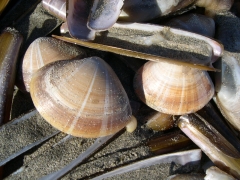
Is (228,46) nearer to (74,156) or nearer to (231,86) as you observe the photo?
(231,86)

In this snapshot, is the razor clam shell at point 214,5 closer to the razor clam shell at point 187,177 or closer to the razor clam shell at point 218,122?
the razor clam shell at point 218,122

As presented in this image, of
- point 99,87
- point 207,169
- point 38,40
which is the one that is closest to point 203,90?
point 207,169

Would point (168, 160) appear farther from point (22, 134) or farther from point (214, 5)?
point (214, 5)

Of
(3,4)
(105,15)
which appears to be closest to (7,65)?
(3,4)

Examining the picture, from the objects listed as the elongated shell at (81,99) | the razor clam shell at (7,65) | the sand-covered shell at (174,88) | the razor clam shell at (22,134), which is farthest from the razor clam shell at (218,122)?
the razor clam shell at (7,65)

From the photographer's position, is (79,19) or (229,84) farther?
(229,84)

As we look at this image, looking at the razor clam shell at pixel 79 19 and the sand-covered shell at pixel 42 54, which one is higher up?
the razor clam shell at pixel 79 19

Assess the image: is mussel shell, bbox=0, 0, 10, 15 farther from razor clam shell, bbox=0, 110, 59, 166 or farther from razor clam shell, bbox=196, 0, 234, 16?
razor clam shell, bbox=196, 0, 234, 16

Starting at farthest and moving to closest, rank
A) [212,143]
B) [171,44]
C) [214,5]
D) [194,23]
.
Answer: [214,5]
[194,23]
[212,143]
[171,44]
